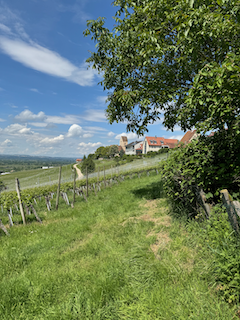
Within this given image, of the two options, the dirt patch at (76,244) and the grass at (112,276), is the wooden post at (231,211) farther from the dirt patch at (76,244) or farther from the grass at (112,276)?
the dirt patch at (76,244)

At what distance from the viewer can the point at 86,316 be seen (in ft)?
9.60

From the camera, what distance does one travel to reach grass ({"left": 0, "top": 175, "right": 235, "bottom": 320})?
2820 mm

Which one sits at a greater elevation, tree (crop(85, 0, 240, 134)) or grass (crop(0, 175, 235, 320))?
tree (crop(85, 0, 240, 134))

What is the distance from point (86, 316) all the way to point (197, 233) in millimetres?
2787

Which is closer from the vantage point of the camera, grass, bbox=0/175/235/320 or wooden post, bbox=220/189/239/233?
grass, bbox=0/175/235/320

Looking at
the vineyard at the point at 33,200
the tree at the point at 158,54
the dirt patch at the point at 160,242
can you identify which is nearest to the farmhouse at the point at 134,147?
the vineyard at the point at 33,200

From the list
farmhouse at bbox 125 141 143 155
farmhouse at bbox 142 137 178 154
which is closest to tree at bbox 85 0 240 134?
farmhouse at bbox 142 137 178 154

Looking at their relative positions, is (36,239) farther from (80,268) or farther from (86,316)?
(86,316)

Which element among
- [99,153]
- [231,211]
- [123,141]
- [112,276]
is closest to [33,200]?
[112,276]

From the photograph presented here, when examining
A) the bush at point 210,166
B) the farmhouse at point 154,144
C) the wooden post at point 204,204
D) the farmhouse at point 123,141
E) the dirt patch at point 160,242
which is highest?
the farmhouse at point 123,141

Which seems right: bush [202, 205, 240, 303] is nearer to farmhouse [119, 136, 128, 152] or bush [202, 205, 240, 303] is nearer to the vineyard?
the vineyard

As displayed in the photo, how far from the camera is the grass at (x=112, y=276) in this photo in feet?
9.25

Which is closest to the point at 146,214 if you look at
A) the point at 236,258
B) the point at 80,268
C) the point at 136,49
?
the point at 80,268

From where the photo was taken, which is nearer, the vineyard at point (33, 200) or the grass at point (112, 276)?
the grass at point (112, 276)
